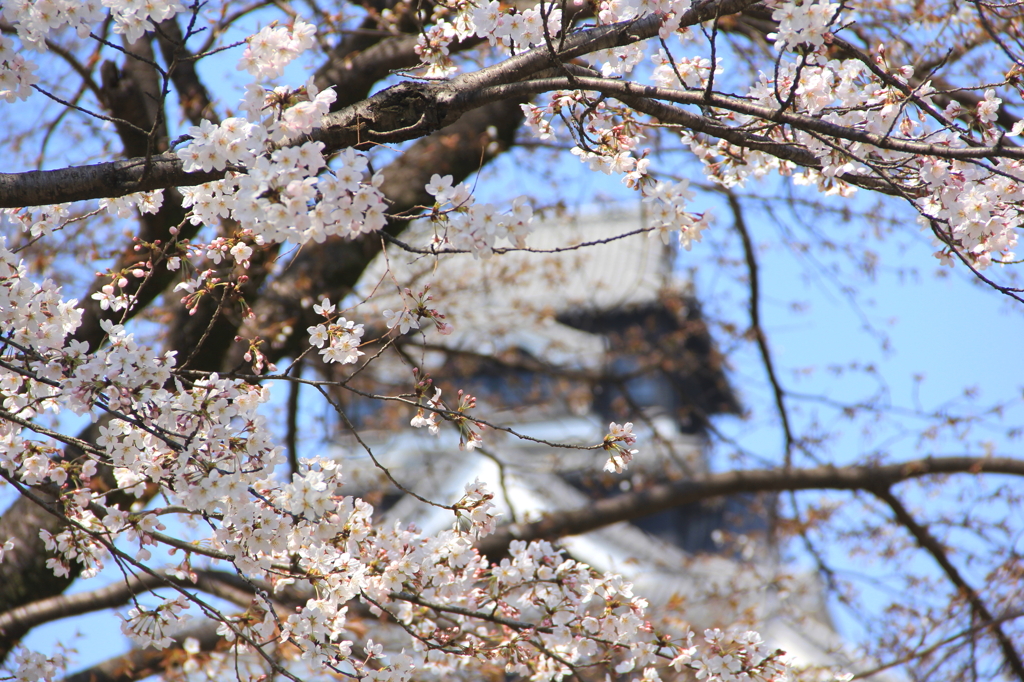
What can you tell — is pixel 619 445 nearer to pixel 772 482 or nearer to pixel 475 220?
pixel 475 220

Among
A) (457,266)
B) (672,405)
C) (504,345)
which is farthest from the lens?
(672,405)

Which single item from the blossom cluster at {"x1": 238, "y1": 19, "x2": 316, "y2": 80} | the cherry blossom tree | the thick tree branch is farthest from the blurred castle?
the blossom cluster at {"x1": 238, "y1": 19, "x2": 316, "y2": 80}

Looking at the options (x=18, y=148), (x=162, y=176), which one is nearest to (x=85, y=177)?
(x=162, y=176)

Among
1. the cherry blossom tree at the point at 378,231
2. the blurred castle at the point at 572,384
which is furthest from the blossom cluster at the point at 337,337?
the blurred castle at the point at 572,384

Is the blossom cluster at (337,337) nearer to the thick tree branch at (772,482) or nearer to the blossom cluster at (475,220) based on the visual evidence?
the blossom cluster at (475,220)

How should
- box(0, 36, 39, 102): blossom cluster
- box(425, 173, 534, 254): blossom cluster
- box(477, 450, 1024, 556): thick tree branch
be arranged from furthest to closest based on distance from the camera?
1. box(477, 450, 1024, 556): thick tree branch
2. box(0, 36, 39, 102): blossom cluster
3. box(425, 173, 534, 254): blossom cluster

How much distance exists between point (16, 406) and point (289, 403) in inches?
115

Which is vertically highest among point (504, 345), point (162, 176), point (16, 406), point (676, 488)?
point (504, 345)

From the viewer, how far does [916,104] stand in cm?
205

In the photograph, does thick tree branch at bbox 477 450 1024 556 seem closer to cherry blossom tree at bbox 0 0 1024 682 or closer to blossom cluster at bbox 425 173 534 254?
cherry blossom tree at bbox 0 0 1024 682

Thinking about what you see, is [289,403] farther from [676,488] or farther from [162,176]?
[162,176]

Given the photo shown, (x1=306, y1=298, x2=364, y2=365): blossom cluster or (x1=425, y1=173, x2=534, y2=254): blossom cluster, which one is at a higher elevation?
(x1=306, y1=298, x2=364, y2=365): blossom cluster

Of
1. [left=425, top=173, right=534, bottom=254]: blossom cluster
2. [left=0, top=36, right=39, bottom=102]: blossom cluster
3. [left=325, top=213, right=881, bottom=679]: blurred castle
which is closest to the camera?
[left=425, top=173, right=534, bottom=254]: blossom cluster

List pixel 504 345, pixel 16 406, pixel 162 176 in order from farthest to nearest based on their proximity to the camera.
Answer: pixel 504 345, pixel 16 406, pixel 162 176
